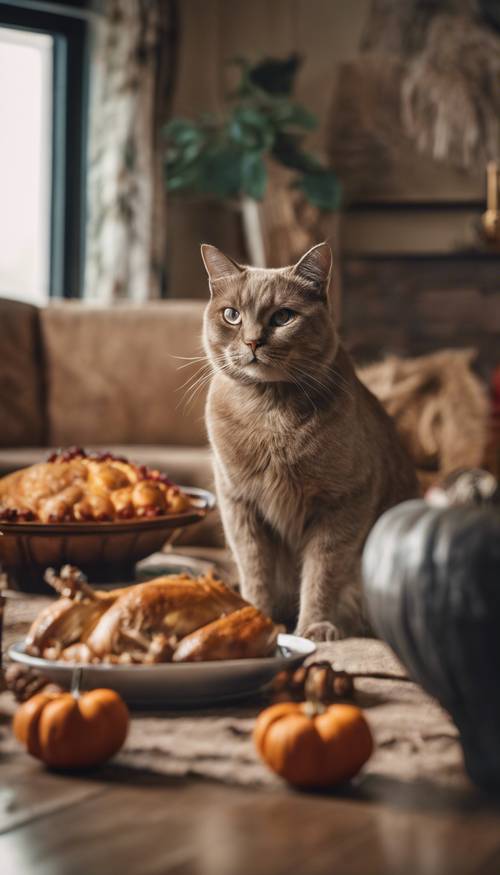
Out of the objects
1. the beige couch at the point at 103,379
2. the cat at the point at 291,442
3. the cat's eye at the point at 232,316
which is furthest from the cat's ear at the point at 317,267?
the beige couch at the point at 103,379

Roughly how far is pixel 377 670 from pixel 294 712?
1.22ft

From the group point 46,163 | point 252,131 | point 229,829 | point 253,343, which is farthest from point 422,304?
point 229,829

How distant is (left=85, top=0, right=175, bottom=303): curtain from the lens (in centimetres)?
473

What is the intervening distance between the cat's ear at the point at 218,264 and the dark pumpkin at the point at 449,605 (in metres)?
0.80

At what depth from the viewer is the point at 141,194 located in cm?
477

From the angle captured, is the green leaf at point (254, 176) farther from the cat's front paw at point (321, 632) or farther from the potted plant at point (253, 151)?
the cat's front paw at point (321, 632)

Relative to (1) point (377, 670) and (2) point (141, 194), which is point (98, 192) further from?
(1) point (377, 670)

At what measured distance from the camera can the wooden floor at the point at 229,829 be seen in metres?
0.66

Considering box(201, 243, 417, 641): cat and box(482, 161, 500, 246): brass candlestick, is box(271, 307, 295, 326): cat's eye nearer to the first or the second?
box(201, 243, 417, 641): cat

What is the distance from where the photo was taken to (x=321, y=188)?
16.1ft

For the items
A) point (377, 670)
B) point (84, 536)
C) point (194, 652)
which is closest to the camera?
point (194, 652)

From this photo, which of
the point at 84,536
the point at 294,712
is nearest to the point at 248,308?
the point at 84,536

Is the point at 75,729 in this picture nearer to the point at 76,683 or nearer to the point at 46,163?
the point at 76,683

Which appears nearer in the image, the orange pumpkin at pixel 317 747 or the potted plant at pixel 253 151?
the orange pumpkin at pixel 317 747
